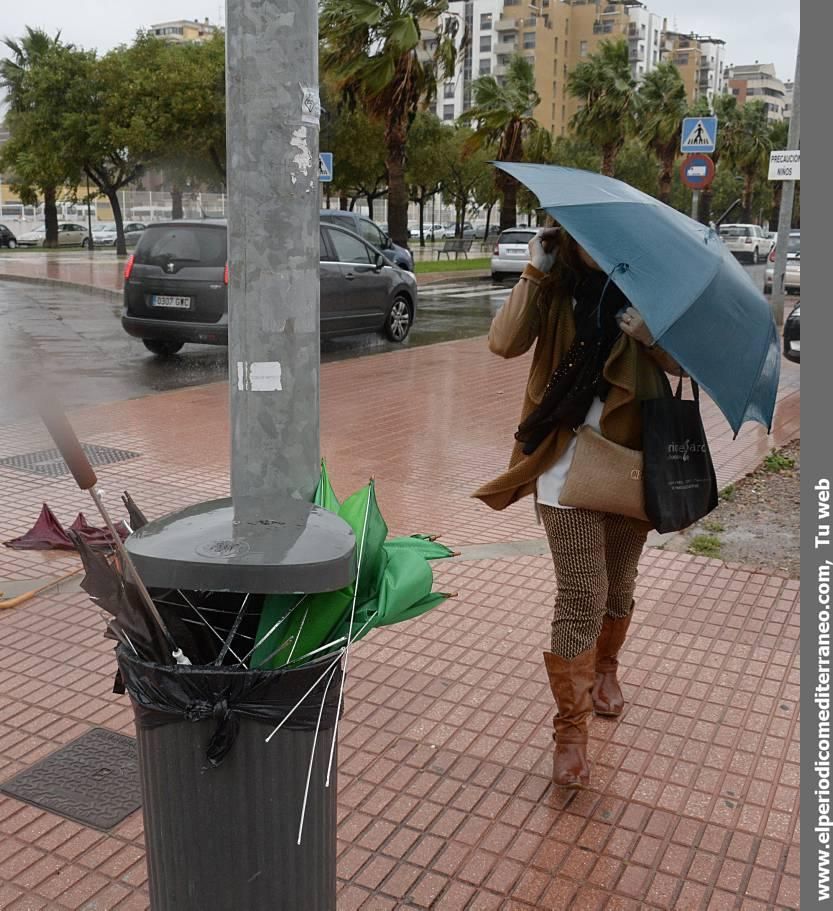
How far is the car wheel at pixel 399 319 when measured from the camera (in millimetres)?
14453

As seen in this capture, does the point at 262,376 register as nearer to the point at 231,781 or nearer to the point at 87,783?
the point at 231,781

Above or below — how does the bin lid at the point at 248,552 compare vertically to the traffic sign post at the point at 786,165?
below

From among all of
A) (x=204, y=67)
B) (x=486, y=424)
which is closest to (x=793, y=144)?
(x=486, y=424)

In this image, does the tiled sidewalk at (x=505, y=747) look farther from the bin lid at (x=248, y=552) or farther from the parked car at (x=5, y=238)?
the parked car at (x=5, y=238)

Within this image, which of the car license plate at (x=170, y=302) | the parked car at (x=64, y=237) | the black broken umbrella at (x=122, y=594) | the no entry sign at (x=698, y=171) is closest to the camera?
the black broken umbrella at (x=122, y=594)

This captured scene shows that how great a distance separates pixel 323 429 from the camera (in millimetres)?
8391

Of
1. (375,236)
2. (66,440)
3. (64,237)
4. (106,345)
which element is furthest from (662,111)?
(66,440)

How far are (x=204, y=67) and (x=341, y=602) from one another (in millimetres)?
35624

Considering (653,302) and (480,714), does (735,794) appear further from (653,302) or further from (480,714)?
(653,302)

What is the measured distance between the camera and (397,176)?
86.7ft

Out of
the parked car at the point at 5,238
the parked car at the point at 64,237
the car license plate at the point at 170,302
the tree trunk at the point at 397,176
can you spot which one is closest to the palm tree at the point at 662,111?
the tree trunk at the point at 397,176

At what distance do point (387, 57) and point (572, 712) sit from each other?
2331cm

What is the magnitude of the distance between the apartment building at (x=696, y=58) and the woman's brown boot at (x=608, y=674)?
137808 mm

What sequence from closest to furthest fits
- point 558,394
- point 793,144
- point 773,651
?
point 558,394 < point 773,651 < point 793,144
